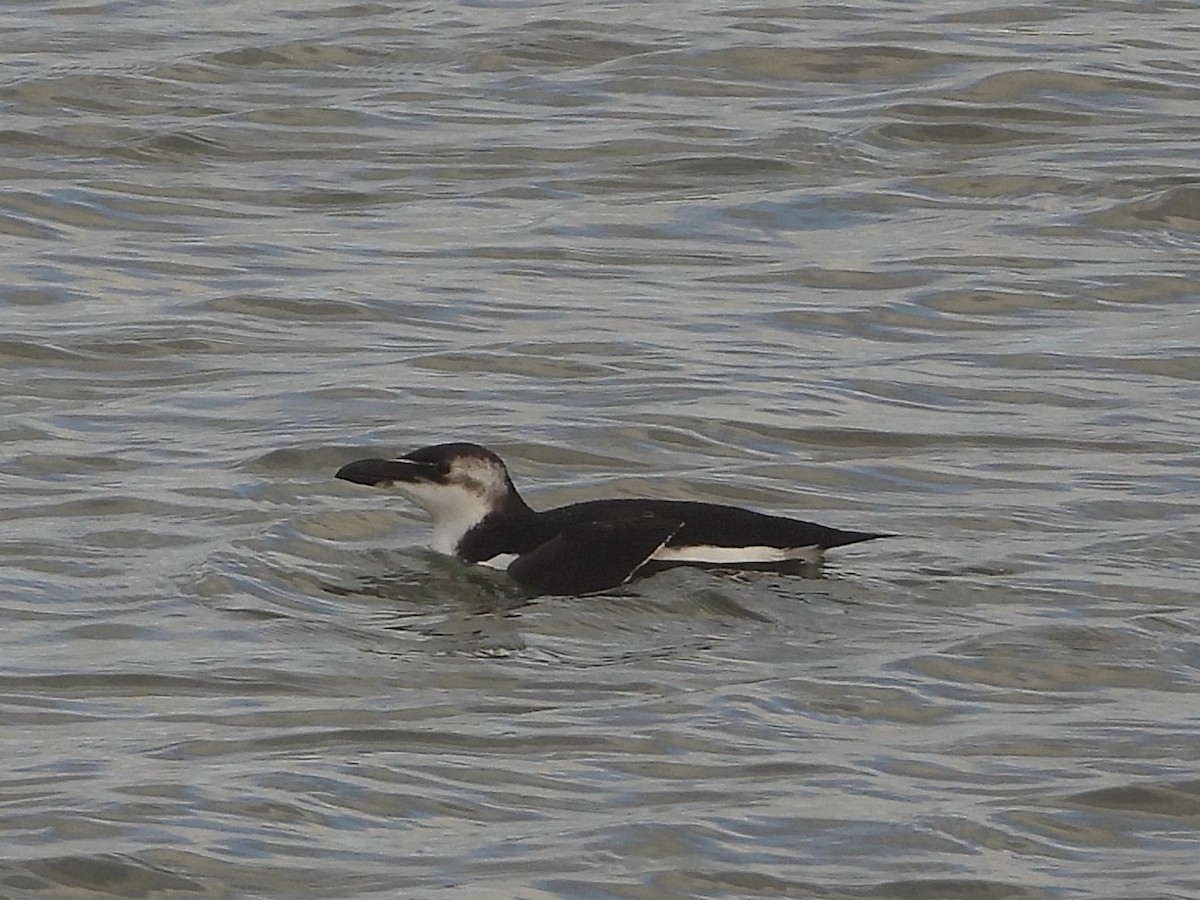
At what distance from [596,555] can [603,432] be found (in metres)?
1.89

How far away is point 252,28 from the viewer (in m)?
17.7

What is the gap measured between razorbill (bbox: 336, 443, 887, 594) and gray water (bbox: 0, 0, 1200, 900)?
0.11 meters

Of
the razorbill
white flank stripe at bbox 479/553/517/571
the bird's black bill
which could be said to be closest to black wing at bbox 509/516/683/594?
the razorbill

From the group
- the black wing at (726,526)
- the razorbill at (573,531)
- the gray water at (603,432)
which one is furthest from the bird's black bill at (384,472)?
the black wing at (726,526)

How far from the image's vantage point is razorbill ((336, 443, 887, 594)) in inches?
361

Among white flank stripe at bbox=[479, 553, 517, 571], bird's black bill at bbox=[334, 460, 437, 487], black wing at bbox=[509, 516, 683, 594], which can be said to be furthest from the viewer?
bird's black bill at bbox=[334, 460, 437, 487]

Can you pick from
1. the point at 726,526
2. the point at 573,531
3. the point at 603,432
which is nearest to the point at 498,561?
the point at 573,531

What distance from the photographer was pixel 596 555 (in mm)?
9164

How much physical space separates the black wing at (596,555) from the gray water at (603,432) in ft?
0.30

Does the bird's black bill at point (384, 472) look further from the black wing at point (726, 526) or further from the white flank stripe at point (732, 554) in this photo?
the white flank stripe at point (732, 554)

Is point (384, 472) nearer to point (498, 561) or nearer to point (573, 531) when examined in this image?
point (498, 561)

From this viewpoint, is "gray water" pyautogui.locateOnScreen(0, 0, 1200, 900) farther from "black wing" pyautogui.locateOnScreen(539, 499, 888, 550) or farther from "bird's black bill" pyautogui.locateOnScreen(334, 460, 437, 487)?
"bird's black bill" pyautogui.locateOnScreen(334, 460, 437, 487)

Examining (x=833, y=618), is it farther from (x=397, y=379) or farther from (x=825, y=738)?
(x=397, y=379)

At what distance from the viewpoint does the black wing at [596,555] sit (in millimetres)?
9141
